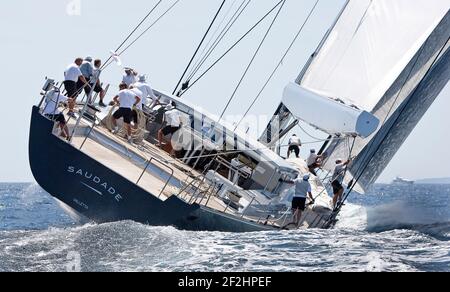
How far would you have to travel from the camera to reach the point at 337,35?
21.5 metres

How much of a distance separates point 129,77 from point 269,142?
3124mm

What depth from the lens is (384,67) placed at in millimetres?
20203

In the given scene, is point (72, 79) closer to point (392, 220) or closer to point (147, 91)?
point (147, 91)

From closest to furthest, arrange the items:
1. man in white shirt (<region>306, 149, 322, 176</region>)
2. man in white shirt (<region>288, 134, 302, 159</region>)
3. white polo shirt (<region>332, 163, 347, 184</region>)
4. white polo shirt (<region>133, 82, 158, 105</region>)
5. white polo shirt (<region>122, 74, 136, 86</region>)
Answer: white polo shirt (<region>332, 163, 347, 184</region>)
white polo shirt (<region>133, 82, 158, 105</region>)
man in white shirt (<region>306, 149, 322, 176</region>)
white polo shirt (<region>122, 74, 136, 86</region>)
man in white shirt (<region>288, 134, 302, 159</region>)

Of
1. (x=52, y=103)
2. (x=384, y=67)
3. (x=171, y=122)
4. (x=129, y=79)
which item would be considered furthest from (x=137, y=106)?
(x=384, y=67)

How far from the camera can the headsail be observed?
19.3 meters

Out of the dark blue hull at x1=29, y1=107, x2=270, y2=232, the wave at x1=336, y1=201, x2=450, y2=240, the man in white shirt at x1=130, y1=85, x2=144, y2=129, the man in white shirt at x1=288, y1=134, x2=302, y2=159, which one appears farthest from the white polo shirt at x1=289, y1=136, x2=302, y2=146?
the dark blue hull at x1=29, y1=107, x2=270, y2=232

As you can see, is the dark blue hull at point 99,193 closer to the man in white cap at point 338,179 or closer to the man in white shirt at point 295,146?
the man in white cap at point 338,179

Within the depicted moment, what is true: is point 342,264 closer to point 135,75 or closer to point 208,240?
point 208,240

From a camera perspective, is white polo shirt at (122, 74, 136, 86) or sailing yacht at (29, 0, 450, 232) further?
white polo shirt at (122, 74, 136, 86)

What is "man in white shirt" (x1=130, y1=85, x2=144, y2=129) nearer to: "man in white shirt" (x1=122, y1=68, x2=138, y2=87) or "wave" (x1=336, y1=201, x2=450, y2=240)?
"man in white shirt" (x1=122, y1=68, x2=138, y2=87)

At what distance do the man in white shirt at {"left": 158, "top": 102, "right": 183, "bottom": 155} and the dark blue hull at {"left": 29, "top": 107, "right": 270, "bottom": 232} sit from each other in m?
3.18
